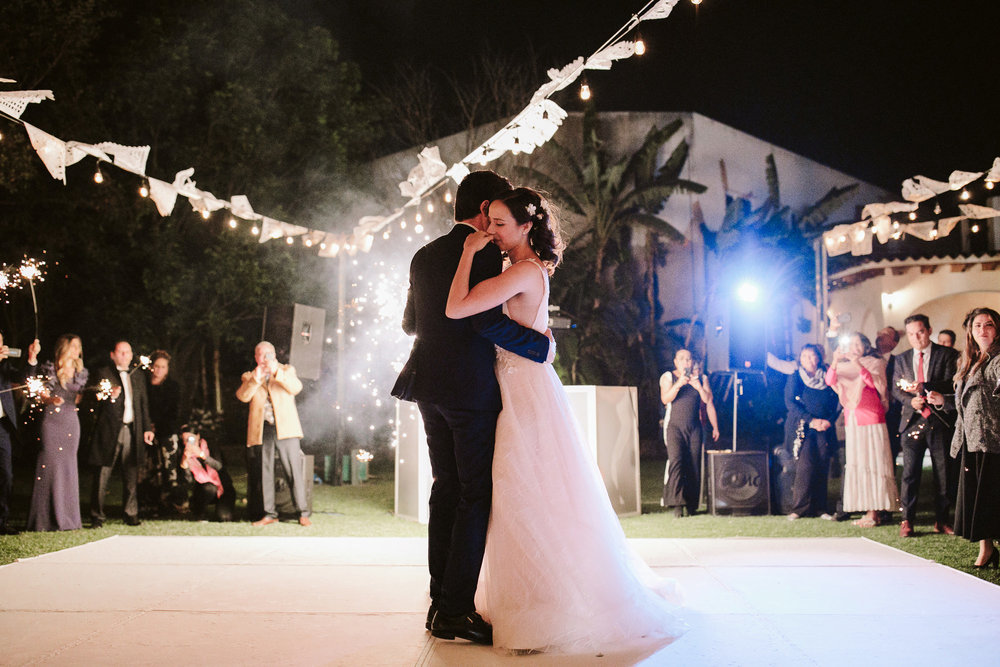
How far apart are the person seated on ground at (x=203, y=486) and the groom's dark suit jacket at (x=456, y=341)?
548cm

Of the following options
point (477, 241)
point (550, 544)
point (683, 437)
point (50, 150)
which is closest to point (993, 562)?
point (683, 437)

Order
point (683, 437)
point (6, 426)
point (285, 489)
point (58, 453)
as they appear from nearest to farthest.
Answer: point (6, 426) < point (58, 453) < point (285, 489) < point (683, 437)

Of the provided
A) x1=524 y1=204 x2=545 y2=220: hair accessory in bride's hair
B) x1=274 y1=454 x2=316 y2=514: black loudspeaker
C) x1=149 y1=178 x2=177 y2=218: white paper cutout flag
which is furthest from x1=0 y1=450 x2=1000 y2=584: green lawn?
x1=524 y1=204 x2=545 y2=220: hair accessory in bride's hair

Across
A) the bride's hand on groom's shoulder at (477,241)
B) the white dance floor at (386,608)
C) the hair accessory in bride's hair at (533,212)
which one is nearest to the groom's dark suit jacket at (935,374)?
the white dance floor at (386,608)

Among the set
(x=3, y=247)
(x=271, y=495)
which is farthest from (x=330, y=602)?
(x=3, y=247)

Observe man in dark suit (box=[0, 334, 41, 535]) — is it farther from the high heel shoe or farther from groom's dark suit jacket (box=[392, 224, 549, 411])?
the high heel shoe

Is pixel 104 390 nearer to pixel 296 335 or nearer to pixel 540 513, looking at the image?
pixel 296 335

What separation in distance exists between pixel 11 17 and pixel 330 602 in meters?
11.7

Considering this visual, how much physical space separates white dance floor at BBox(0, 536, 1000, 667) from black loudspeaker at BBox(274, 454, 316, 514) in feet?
7.41

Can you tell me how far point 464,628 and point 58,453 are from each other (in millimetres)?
5439

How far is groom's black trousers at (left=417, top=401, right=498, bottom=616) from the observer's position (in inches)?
142

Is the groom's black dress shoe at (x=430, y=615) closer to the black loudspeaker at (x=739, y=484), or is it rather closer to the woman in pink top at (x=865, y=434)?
the woman in pink top at (x=865, y=434)

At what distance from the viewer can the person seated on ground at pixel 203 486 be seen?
337 inches

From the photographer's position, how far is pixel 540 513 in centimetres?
366
